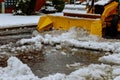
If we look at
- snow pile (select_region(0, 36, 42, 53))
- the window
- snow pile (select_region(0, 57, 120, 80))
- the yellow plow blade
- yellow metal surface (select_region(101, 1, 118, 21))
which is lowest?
the window

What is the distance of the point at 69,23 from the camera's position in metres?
14.2

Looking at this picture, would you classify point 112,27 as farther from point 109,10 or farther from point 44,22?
point 44,22

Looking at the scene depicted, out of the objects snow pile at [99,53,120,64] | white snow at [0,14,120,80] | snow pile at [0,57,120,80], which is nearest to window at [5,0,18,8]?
white snow at [0,14,120,80]

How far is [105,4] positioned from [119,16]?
109cm

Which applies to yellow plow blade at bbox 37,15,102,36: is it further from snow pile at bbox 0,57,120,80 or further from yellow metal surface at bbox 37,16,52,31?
snow pile at bbox 0,57,120,80

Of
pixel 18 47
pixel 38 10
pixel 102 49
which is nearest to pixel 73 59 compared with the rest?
pixel 102 49

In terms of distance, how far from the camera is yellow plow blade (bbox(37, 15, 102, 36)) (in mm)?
12684

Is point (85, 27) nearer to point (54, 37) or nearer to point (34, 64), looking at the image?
point (54, 37)

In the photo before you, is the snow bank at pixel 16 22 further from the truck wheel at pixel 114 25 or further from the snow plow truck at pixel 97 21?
the truck wheel at pixel 114 25

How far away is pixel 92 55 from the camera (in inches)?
412

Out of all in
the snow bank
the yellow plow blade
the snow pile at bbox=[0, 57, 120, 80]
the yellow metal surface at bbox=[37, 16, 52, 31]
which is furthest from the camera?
the snow bank

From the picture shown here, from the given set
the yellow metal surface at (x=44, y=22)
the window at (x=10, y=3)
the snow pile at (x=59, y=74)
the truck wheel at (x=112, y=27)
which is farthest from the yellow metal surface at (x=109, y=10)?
the window at (x=10, y=3)

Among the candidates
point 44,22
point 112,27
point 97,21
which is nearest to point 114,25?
point 112,27

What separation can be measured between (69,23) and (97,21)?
170 centimetres
